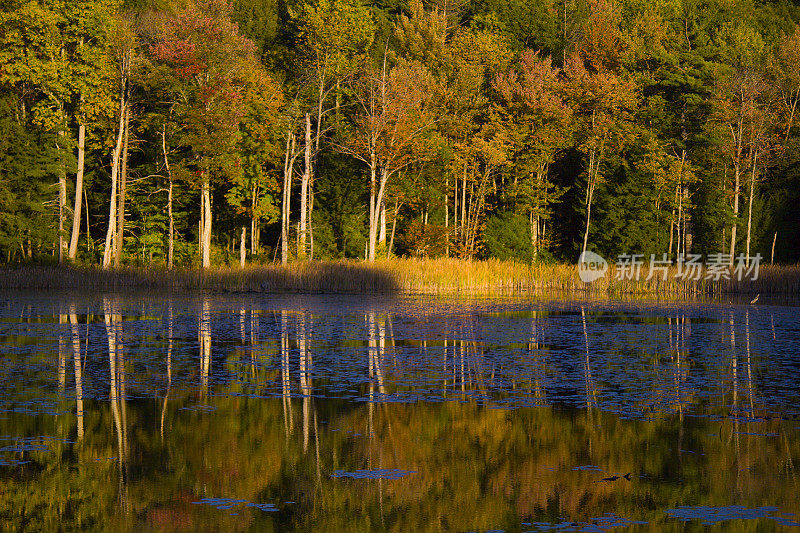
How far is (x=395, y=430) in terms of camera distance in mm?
11266

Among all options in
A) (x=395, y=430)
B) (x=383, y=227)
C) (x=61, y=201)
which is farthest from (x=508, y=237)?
(x=395, y=430)

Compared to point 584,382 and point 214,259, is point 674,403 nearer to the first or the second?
point 584,382

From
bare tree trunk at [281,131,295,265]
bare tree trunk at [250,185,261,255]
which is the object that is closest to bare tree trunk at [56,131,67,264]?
bare tree trunk at [281,131,295,265]

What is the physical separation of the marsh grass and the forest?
7.81 metres

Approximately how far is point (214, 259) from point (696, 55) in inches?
1241

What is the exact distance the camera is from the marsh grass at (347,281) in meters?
38.9

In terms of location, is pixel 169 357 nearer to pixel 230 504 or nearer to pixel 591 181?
pixel 230 504

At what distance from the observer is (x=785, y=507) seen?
329 inches

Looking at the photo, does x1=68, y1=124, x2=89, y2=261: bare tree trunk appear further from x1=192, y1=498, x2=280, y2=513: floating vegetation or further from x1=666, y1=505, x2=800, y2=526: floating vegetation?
x1=666, y1=505, x2=800, y2=526: floating vegetation

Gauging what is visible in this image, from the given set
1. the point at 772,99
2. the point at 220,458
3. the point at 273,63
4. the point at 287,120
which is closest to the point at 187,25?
the point at 287,120

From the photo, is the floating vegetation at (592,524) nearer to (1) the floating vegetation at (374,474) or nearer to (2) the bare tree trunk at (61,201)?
(1) the floating vegetation at (374,474)

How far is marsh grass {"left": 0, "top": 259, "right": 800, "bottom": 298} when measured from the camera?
38.9m

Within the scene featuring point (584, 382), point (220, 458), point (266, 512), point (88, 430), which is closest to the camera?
point (266, 512)

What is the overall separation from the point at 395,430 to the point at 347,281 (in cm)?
2784
